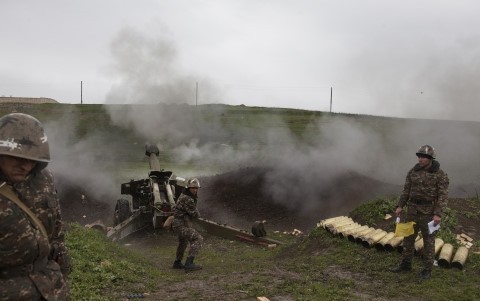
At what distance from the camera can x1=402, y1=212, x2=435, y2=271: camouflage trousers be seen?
675 centimetres

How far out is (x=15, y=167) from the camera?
9.11 ft

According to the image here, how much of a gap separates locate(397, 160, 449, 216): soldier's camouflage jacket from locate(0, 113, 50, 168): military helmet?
5.53 m

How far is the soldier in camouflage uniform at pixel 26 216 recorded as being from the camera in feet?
8.71

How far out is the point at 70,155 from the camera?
859 inches

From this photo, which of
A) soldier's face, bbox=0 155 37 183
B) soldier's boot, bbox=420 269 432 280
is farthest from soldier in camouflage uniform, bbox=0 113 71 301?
soldier's boot, bbox=420 269 432 280

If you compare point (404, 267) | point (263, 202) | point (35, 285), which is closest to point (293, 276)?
point (404, 267)

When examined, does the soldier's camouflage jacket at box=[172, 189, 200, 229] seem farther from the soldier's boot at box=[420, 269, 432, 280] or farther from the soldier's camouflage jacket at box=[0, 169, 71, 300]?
the soldier's camouflage jacket at box=[0, 169, 71, 300]

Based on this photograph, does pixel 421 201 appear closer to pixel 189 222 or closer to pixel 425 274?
pixel 425 274

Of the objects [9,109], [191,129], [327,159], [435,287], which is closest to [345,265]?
[435,287]

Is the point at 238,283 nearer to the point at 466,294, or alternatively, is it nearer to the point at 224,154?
the point at 466,294

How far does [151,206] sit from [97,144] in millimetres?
13951

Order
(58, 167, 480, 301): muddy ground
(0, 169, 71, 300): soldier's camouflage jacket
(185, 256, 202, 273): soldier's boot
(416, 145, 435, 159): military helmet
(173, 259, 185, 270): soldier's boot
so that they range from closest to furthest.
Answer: (0, 169, 71, 300): soldier's camouflage jacket
(416, 145, 435, 159): military helmet
(185, 256, 202, 273): soldier's boot
(173, 259, 185, 270): soldier's boot
(58, 167, 480, 301): muddy ground

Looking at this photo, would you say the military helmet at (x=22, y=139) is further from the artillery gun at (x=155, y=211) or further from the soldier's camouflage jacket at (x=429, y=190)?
the artillery gun at (x=155, y=211)

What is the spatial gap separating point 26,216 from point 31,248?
0.18 m
